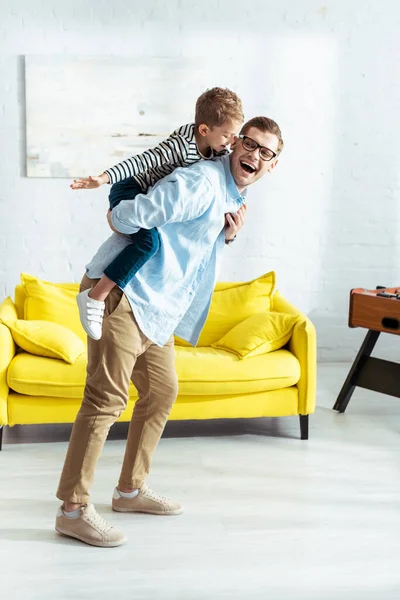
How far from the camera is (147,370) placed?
8.79ft

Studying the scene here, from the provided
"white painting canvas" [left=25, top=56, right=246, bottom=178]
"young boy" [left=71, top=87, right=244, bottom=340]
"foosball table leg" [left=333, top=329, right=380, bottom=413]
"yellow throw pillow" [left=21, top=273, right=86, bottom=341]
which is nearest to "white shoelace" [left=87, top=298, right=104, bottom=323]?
"young boy" [left=71, top=87, right=244, bottom=340]

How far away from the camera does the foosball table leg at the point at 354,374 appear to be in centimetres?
414

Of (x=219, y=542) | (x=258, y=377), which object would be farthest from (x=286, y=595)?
(x=258, y=377)

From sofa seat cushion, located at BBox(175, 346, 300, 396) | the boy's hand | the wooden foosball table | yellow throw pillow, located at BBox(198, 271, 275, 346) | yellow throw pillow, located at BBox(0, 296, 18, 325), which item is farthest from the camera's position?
yellow throw pillow, located at BBox(198, 271, 275, 346)

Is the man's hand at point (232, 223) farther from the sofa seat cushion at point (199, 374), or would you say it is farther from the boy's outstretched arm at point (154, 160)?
the sofa seat cushion at point (199, 374)

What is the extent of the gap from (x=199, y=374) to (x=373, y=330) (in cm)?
103

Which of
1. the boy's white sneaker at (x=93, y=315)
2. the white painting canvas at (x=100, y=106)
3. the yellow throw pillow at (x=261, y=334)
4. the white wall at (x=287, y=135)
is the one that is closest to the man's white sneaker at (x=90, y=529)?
the boy's white sneaker at (x=93, y=315)

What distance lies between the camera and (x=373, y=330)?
4.01 meters

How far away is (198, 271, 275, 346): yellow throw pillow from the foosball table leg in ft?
1.84

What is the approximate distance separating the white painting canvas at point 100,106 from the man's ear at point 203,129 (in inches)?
91.4

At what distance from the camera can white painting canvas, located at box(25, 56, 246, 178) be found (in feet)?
15.2

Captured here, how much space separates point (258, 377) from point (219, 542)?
41.1 inches

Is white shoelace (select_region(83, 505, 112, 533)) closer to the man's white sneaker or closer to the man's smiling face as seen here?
the man's white sneaker

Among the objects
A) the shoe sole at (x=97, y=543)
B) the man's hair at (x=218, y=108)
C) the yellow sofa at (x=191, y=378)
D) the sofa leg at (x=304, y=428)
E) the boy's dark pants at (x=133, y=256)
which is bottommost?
the sofa leg at (x=304, y=428)
